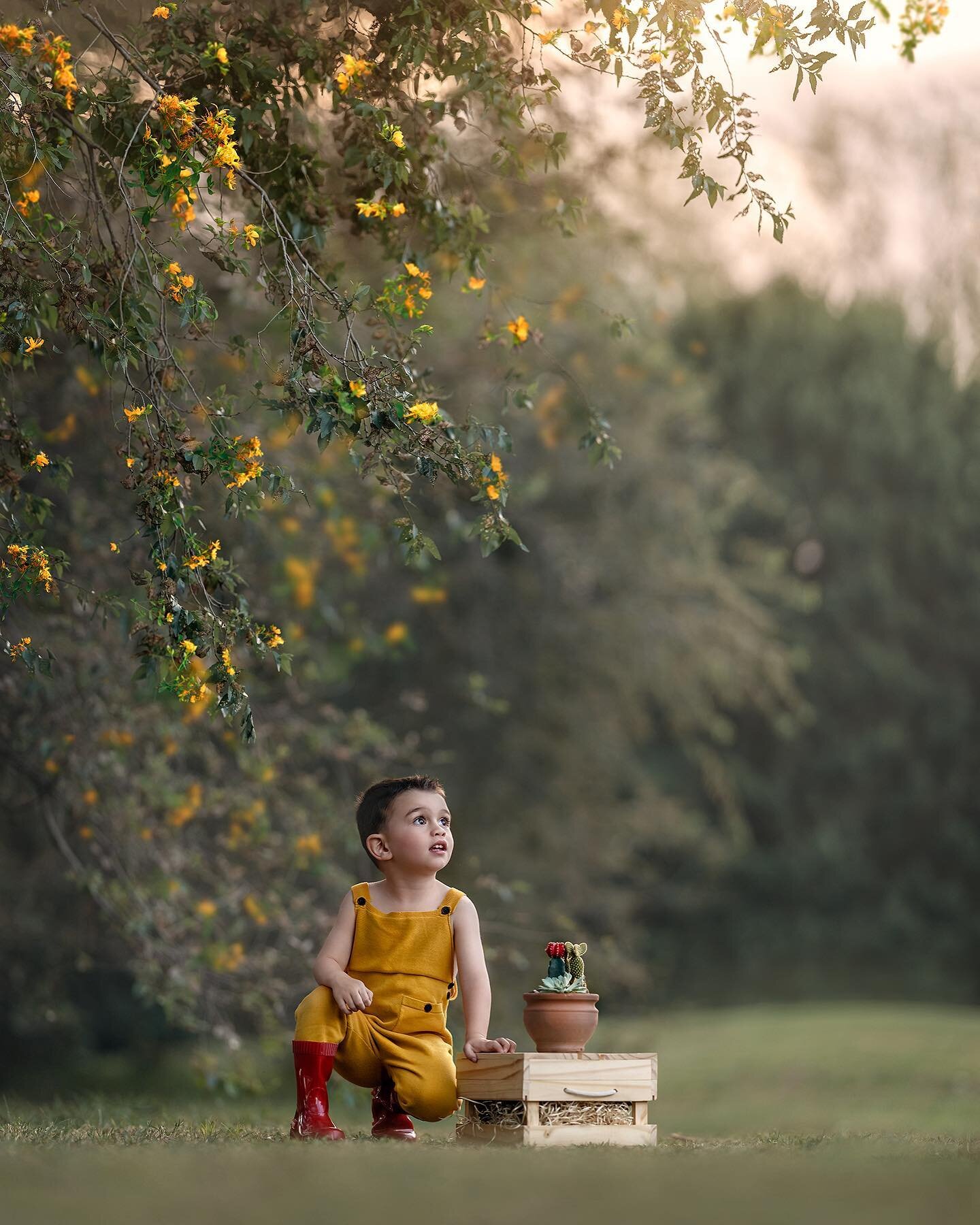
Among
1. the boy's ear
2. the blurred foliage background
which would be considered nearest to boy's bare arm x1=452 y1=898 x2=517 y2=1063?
the boy's ear

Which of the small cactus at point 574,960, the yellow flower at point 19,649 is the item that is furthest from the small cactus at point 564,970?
the yellow flower at point 19,649

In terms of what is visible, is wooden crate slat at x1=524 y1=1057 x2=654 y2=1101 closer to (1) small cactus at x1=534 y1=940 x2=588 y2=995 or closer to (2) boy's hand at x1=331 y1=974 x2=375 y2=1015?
(1) small cactus at x1=534 y1=940 x2=588 y2=995

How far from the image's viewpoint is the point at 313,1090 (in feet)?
13.0

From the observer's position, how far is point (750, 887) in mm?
21281

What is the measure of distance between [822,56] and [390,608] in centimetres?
851

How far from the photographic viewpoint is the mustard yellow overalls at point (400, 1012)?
13.1 feet

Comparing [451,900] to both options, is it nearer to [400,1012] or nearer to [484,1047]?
[400,1012]

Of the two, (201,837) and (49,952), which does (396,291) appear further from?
(49,952)

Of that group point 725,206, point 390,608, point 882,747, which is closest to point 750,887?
point 882,747

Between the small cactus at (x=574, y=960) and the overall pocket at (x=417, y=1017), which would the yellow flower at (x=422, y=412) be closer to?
the small cactus at (x=574, y=960)

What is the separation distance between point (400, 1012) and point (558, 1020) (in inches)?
18.7

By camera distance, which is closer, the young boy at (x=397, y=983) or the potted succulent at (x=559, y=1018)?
the potted succulent at (x=559, y=1018)

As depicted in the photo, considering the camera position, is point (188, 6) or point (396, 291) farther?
point (188, 6)

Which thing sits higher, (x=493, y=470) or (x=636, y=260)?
(x=636, y=260)
